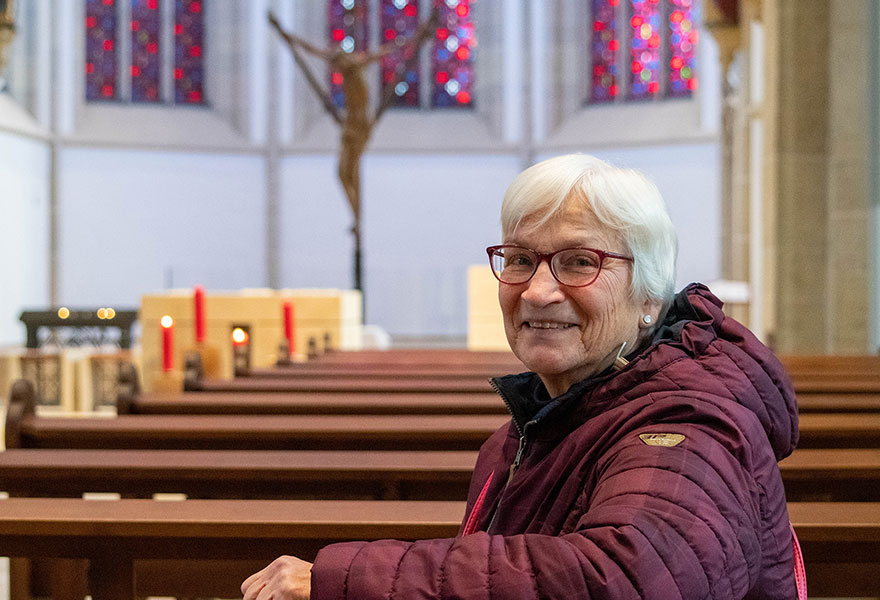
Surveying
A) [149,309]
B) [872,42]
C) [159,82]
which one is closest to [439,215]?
[159,82]

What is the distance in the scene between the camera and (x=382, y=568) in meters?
0.97

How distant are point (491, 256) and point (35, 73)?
42.8ft

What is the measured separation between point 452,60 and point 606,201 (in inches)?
551

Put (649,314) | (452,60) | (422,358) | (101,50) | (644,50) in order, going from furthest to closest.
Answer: (452,60)
(101,50)
(644,50)
(422,358)
(649,314)

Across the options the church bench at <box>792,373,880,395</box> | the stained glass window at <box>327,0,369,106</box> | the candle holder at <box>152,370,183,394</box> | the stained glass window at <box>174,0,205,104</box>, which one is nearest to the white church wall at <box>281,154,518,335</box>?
the stained glass window at <box>327,0,369,106</box>

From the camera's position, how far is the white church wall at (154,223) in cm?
1355

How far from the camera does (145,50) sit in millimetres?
14305

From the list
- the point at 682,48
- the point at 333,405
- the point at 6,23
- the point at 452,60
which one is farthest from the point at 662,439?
the point at 452,60

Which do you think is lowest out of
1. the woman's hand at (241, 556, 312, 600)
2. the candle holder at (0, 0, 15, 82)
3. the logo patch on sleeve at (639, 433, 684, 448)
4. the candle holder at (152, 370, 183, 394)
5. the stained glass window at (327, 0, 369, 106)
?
the candle holder at (152, 370, 183, 394)

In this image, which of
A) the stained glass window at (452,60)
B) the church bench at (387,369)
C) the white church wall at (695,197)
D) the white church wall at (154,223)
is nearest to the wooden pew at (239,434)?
the church bench at (387,369)

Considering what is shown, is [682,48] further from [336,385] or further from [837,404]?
[837,404]

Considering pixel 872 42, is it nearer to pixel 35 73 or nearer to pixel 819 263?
pixel 819 263

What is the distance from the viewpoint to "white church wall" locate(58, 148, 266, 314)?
13.6 metres

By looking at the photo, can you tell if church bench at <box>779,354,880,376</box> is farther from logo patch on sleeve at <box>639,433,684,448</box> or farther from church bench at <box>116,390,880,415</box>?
logo patch on sleeve at <box>639,433,684,448</box>
